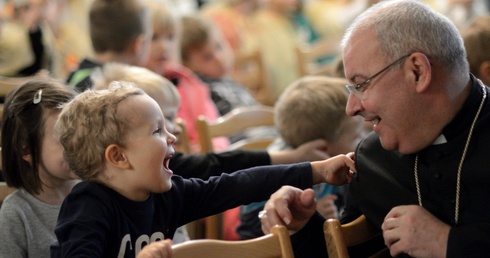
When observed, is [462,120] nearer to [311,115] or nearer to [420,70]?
[420,70]

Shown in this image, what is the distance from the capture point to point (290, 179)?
204 cm

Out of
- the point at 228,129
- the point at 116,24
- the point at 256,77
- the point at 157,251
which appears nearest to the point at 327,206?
the point at 228,129

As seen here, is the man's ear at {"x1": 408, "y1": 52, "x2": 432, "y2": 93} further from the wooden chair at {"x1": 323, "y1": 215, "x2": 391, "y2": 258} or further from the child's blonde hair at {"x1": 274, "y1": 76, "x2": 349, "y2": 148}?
the child's blonde hair at {"x1": 274, "y1": 76, "x2": 349, "y2": 148}

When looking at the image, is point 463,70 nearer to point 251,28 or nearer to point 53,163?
point 53,163

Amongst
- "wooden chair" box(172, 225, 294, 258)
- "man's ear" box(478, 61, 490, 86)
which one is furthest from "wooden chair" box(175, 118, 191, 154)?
"wooden chair" box(172, 225, 294, 258)

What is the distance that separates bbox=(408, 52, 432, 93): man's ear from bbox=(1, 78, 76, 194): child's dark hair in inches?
36.1

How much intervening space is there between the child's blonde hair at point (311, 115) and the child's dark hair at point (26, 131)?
0.77 meters

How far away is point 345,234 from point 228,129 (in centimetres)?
140

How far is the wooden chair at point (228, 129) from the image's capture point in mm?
3057

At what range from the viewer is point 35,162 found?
2191mm

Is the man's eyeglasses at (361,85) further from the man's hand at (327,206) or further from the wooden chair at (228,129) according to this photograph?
the wooden chair at (228,129)

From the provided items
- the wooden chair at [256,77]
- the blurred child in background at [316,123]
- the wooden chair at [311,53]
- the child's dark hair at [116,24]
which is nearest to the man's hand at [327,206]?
the blurred child in background at [316,123]

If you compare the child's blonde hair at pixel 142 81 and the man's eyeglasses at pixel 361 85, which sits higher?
the man's eyeglasses at pixel 361 85

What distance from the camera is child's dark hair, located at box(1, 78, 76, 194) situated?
2182 mm
